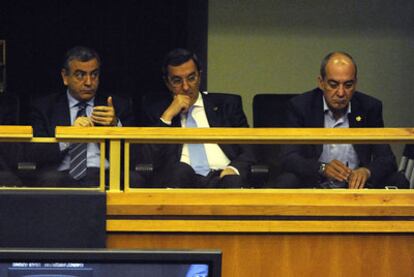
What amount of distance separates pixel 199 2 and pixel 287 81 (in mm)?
571

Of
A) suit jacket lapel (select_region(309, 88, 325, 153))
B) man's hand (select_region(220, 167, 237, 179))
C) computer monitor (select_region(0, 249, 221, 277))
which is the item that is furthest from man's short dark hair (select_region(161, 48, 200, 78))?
computer monitor (select_region(0, 249, 221, 277))

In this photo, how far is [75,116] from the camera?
136 inches

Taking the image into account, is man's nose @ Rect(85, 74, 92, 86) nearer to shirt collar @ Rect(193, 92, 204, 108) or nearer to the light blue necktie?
shirt collar @ Rect(193, 92, 204, 108)

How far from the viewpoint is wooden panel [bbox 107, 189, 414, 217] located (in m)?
2.66

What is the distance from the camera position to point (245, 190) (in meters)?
2.71

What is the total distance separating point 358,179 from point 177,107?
33.0 inches

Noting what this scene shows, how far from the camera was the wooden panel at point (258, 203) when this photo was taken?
2660mm

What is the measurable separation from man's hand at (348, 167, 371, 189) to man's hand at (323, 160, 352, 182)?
0.6 inches

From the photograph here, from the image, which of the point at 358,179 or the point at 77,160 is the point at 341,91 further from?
the point at 77,160

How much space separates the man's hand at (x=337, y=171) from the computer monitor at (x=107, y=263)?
1275mm

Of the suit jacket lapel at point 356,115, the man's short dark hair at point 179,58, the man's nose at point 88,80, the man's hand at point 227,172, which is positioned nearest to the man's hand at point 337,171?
the man's hand at point 227,172

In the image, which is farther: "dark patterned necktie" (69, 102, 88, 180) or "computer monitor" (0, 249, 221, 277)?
"dark patterned necktie" (69, 102, 88, 180)

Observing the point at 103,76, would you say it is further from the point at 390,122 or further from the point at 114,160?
the point at 114,160

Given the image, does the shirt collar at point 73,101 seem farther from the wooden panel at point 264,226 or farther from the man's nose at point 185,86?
the wooden panel at point 264,226
